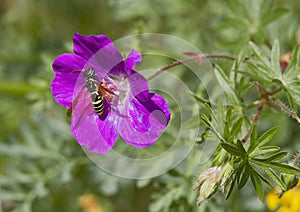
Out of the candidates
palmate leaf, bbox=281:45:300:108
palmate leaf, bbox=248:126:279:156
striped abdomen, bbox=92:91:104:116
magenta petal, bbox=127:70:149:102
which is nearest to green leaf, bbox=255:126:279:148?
palmate leaf, bbox=248:126:279:156

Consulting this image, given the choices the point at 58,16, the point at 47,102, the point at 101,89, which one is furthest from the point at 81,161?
the point at 58,16

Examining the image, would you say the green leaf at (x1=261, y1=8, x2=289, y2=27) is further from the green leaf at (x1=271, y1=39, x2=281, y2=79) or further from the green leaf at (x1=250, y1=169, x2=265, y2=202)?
the green leaf at (x1=250, y1=169, x2=265, y2=202)

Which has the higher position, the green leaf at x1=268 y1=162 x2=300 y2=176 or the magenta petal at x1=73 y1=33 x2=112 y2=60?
the magenta petal at x1=73 y1=33 x2=112 y2=60

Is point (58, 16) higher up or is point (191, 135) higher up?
point (58, 16)

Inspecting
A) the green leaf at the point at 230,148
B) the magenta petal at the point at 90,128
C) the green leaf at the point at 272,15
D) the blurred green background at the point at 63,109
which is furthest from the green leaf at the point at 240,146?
the green leaf at the point at 272,15

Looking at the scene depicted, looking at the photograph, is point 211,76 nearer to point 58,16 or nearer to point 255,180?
point 255,180
